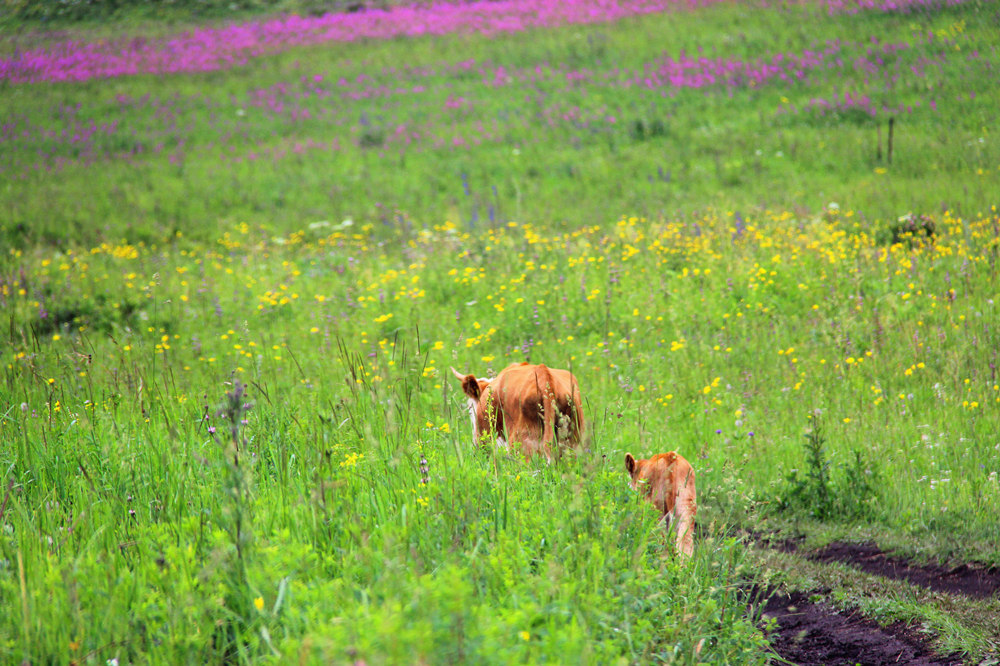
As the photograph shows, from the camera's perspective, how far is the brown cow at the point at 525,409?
3.58 metres

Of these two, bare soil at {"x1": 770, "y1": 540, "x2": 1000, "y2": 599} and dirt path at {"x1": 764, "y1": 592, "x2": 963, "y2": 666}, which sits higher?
dirt path at {"x1": 764, "y1": 592, "x2": 963, "y2": 666}

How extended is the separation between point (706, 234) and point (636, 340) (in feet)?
10.8

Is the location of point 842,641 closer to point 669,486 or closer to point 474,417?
point 669,486

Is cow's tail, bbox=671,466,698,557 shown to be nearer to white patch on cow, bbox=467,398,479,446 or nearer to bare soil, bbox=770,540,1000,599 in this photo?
white patch on cow, bbox=467,398,479,446

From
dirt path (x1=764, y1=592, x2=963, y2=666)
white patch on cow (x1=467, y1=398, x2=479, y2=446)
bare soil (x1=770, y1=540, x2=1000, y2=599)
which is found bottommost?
bare soil (x1=770, y1=540, x2=1000, y2=599)

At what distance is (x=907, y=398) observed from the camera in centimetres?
620

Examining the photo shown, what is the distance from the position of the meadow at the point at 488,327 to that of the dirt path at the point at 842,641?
Result: 0.53 ft

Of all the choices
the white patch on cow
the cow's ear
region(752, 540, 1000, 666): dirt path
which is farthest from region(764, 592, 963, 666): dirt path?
the cow's ear

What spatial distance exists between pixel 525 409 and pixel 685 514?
0.94 m

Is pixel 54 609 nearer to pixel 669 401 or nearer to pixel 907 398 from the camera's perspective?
pixel 669 401

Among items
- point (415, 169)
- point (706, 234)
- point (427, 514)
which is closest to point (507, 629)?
point (427, 514)

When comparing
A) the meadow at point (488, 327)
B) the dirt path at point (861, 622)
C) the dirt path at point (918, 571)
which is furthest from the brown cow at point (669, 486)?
the dirt path at point (918, 571)

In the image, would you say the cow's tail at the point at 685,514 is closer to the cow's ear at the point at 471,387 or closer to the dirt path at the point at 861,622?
the dirt path at the point at 861,622

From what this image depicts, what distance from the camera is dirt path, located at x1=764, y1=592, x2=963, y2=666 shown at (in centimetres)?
350
